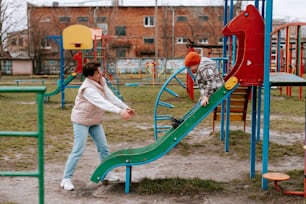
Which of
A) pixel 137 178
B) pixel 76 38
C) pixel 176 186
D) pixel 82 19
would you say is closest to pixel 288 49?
pixel 137 178

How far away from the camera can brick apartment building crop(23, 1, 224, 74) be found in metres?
38.2

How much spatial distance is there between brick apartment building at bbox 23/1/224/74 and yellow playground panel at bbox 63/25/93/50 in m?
24.4

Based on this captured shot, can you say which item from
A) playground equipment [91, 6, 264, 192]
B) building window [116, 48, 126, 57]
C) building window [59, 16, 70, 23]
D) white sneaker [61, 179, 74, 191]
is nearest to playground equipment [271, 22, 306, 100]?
playground equipment [91, 6, 264, 192]

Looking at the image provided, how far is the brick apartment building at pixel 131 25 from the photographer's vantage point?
38156 millimetres

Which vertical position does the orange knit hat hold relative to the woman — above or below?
above

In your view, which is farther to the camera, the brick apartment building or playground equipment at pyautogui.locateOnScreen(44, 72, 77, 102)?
the brick apartment building

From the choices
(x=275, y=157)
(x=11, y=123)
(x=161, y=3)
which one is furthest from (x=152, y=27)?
(x=275, y=157)

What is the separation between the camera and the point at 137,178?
523cm

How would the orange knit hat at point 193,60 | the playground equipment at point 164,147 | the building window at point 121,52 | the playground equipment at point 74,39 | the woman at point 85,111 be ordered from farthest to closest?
1. the building window at point 121,52
2. the playground equipment at point 74,39
3. the orange knit hat at point 193,60
4. the playground equipment at point 164,147
5. the woman at point 85,111

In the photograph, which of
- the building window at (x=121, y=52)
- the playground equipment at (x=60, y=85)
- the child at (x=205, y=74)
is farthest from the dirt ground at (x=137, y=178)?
the building window at (x=121, y=52)

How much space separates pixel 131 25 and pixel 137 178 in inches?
1474

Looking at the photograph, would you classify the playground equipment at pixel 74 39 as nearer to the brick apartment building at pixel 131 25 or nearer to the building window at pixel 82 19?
the brick apartment building at pixel 131 25

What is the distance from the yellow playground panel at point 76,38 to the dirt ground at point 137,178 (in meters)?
7.03

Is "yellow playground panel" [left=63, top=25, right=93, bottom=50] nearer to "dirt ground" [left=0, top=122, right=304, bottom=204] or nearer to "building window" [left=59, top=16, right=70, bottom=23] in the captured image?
"dirt ground" [left=0, top=122, right=304, bottom=204]
